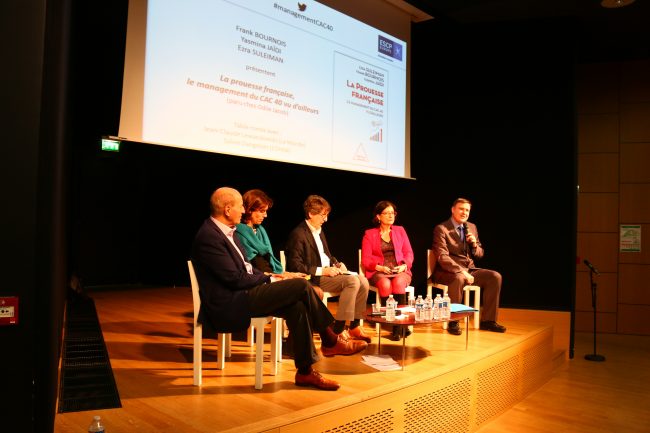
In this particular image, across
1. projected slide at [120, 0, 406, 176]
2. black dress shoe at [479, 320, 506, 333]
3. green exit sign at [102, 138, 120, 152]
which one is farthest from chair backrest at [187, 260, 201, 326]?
green exit sign at [102, 138, 120, 152]

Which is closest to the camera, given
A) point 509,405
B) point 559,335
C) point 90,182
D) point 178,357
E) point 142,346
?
point 178,357

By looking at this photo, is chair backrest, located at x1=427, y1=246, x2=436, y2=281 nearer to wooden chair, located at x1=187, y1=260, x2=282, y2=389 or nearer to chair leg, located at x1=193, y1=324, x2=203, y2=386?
wooden chair, located at x1=187, y1=260, x2=282, y2=389

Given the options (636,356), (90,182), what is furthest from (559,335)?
(90,182)

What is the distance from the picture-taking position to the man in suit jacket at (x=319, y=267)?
3.78m

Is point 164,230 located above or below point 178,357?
above

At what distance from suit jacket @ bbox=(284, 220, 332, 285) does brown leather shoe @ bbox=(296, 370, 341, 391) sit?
3.87ft

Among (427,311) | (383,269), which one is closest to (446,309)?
(427,311)

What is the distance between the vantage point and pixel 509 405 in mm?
3828

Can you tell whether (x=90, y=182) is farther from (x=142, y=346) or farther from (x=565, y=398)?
(x=565, y=398)

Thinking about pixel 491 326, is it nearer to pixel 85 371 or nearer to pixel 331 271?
pixel 331 271

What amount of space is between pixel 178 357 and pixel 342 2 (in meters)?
3.26

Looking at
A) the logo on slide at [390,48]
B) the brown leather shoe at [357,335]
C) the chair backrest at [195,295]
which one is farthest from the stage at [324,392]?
the logo on slide at [390,48]

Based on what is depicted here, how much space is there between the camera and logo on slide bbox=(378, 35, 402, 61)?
509 centimetres

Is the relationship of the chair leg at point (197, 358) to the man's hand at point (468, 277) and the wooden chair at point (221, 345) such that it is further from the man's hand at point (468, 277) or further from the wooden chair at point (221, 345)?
the man's hand at point (468, 277)
